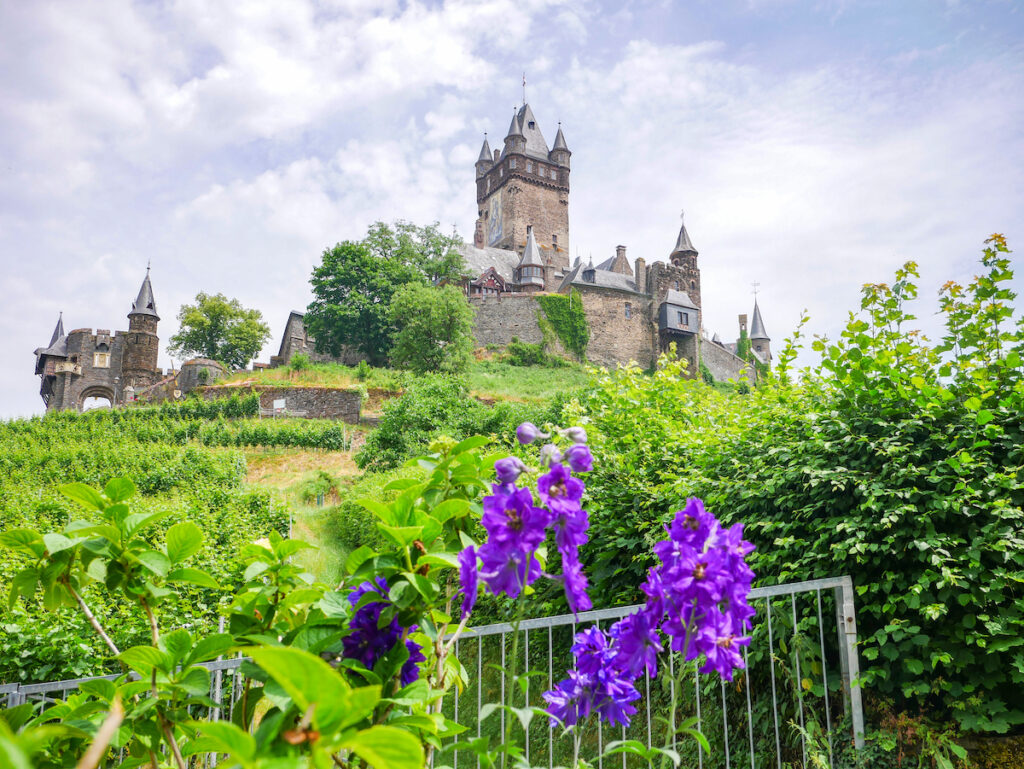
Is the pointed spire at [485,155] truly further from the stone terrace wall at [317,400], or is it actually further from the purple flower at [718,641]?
the purple flower at [718,641]

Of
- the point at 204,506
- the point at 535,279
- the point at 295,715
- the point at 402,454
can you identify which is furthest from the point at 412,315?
the point at 295,715

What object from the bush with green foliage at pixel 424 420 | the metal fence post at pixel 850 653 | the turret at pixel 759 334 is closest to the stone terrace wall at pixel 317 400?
the bush with green foliage at pixel 424 420

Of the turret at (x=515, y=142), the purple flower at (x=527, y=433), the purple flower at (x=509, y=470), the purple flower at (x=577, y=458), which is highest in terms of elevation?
the turret at (x=515, y=142)

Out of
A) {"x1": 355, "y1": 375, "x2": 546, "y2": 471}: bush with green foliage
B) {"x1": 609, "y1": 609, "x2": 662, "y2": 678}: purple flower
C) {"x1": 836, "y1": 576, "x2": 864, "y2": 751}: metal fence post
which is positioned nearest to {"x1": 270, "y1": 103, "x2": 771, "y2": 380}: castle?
{"x1": 355, "y1": 375, "x2": 546, "y2": 471}: bush with green foliage

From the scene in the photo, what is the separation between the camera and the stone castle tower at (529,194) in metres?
54.6

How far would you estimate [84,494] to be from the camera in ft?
5.15

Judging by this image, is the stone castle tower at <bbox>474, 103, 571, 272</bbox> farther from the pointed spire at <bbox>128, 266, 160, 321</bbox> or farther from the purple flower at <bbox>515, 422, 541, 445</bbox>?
the purple flower at <bbox>515, 422, 541, 445</bbox>

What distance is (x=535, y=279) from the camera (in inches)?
1866

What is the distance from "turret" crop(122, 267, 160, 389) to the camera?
44188mm

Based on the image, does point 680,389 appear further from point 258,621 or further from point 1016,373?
point 258,621

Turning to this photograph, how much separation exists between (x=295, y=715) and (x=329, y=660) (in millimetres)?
468

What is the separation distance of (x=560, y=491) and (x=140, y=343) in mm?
48508

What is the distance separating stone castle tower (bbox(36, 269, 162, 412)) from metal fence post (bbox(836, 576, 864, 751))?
1833 inches

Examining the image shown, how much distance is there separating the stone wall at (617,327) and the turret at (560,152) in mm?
17517
